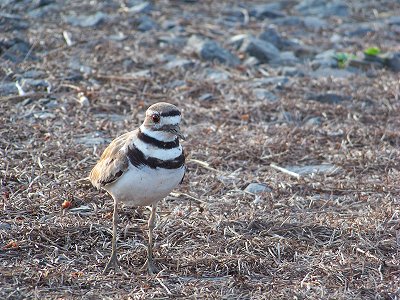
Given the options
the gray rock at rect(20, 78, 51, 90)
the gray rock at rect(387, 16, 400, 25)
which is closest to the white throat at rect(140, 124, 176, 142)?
the gray rock at rect(20, 78, 51, 90)

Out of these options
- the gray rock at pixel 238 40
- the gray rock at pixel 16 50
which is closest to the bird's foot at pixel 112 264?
the gray rock at pixel 16 50

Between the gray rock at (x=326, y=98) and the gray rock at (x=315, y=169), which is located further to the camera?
the gray rock at (x=326, y=98)

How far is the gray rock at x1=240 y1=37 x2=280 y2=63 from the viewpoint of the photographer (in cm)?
1080

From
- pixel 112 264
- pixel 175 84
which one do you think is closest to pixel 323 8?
pixel 175 84

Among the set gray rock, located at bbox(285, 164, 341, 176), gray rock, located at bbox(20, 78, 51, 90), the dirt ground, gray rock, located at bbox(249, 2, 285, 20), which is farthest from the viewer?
gray rock, located at bbox(249, 2, 285, 20)

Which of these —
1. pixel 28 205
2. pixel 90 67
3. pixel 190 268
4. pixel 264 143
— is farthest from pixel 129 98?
pixel 190 268

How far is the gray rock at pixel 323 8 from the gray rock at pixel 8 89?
6.31 metres

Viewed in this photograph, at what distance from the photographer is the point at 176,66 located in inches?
396

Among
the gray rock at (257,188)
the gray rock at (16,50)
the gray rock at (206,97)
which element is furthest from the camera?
the gray rock at (16,50)

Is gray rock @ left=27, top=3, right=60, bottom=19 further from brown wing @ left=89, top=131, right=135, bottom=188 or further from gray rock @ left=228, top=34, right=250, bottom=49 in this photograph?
brown wing @ left=89, top=131, right=135, bottom=188

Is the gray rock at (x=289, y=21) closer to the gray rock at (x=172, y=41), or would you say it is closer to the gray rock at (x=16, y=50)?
the gray rock at (x=172, y=41)

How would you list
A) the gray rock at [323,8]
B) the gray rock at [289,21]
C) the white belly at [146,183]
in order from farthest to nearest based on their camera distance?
the gray rock at [323,8]
the gray rock at [289,21]
the white belly at [146,183]

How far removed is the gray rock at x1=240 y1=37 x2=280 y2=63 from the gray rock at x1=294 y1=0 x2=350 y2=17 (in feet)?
9.49

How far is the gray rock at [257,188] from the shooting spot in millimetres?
6795
